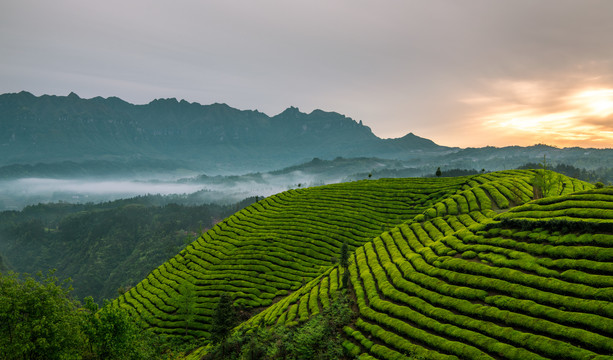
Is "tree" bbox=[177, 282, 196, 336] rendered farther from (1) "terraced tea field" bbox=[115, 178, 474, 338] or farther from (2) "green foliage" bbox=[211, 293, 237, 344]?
(2) "green foliage" bbox=[211, 293, 237, 344]

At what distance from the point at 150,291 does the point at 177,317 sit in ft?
68.6

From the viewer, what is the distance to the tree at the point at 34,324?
3412cm

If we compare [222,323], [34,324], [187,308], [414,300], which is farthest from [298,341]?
[187,308]

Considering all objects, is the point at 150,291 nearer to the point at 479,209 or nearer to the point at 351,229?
the point at 351,229

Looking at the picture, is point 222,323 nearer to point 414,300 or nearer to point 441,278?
point 414,300

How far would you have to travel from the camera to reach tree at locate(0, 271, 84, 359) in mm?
34125

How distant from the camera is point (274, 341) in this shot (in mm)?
44219

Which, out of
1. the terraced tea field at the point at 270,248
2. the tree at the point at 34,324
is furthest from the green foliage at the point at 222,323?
the terraced tea field at the point at 270,248

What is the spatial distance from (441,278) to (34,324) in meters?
47.9

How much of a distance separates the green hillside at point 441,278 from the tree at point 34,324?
26787 millimetres

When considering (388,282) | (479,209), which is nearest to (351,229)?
(479,209)

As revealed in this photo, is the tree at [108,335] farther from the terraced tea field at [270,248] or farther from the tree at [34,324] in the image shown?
the terraced tea field at [270,248]

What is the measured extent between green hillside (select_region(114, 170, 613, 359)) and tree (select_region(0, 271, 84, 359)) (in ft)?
87.9

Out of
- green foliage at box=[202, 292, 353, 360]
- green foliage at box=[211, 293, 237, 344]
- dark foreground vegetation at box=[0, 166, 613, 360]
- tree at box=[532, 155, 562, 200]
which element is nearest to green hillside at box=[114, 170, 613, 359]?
dark foreground vegetation at box=[0, 166, 613, 360]
